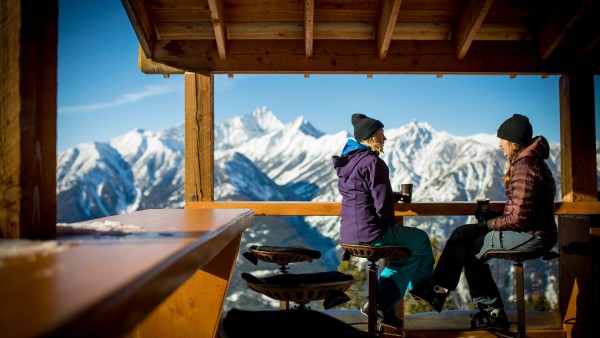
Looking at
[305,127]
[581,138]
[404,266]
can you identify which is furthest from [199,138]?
[305,127]

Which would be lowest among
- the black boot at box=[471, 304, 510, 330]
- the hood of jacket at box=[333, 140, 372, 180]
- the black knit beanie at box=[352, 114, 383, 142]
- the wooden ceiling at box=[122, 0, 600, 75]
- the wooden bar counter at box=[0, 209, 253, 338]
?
the black boot at box=[471, 304, 510, 330]

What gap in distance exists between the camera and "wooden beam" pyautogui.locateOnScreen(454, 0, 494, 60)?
4122 mm

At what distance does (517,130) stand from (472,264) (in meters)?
1.07

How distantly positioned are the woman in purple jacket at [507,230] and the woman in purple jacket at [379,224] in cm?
16

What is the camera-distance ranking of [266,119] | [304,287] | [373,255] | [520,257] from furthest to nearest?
1. [266,119]
2. [520,257]
3. [373,255]
4. [304,287]

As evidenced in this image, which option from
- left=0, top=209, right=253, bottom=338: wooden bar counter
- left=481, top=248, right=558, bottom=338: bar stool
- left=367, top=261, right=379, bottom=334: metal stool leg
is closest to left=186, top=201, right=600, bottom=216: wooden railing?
left=481, top=248, right=558, bottom=338: bar stool

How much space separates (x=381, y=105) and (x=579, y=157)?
10997 cm

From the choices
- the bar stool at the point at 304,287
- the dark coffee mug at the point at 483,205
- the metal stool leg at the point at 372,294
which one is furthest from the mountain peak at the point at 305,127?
the bar stool at the point at 304,287

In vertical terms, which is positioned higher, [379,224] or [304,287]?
[379,224]

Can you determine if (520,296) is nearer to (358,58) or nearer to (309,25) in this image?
(358,58)

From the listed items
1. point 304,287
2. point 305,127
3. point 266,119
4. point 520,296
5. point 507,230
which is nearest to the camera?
point 304,287

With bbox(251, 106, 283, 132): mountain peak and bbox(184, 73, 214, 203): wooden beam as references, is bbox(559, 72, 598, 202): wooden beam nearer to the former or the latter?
bbox(184, 73, 214, 203): wooden beam

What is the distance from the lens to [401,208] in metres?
4.39

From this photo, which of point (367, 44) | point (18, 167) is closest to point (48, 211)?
point (18, 167)
